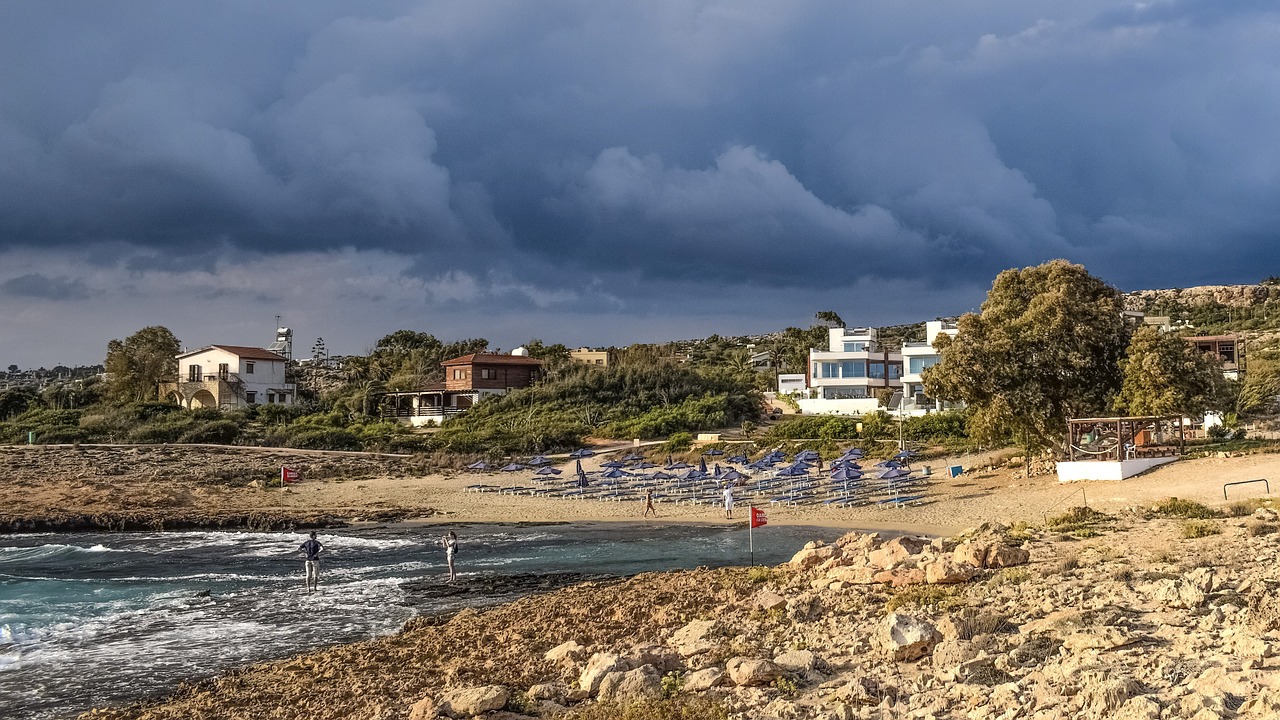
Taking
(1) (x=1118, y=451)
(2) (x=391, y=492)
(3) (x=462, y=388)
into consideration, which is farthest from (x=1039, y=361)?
(3) (x=462, y=388)

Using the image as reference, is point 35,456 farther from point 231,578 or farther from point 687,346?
point 687,346

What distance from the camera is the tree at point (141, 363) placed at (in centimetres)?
7338

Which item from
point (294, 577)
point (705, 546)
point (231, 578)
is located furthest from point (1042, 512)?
point (231, 578)

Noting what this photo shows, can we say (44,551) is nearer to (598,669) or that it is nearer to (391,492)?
(391,492)

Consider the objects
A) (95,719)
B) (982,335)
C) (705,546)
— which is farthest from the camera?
(982,335)

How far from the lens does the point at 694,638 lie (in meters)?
12.5

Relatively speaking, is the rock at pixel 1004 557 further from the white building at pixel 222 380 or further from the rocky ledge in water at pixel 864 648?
the white building at pixel 222 380

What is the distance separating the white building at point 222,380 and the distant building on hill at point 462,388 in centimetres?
999

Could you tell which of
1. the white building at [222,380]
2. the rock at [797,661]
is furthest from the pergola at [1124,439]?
the white building at [222,380]

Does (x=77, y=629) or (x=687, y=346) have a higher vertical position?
(x=687, y=346)

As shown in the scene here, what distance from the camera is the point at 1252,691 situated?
26.8 feet

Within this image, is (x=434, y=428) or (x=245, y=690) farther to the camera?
(x=434, y=428)

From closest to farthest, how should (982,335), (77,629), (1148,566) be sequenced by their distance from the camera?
(1148,566), (77,629), (982,335)

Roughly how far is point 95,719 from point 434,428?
178ft
